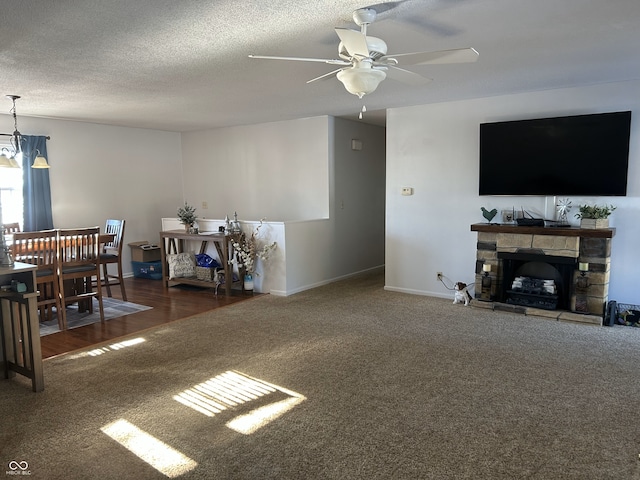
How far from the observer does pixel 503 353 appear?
368 cm

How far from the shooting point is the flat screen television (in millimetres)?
4414

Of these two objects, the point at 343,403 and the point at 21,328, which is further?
the point at 21,328

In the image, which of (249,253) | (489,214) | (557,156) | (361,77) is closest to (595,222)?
(557,156)

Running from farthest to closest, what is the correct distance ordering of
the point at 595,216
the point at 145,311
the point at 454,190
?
the point at 454,190 → the point at 145,311 → the point at 595,216

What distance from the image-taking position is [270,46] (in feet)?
10.3

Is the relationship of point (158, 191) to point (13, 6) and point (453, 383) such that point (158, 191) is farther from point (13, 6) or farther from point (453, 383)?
point (453, 383)

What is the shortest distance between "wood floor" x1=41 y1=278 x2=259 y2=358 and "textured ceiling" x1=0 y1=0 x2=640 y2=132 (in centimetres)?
237

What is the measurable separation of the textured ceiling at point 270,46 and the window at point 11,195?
1.33 m

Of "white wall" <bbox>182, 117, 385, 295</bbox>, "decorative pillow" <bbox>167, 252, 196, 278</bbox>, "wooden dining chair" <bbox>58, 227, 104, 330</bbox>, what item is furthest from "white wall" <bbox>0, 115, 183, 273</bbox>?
"wooden dining chair" <bbox>58, 227, 104, 330</bbox>

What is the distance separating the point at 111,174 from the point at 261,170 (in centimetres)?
236

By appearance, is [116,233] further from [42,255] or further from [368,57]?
[368,57]

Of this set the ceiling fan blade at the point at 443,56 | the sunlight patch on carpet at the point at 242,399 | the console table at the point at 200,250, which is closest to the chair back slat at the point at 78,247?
the console table at the point at 200,250

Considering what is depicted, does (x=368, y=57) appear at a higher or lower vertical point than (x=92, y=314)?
higher

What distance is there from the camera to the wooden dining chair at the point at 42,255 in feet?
13.9
